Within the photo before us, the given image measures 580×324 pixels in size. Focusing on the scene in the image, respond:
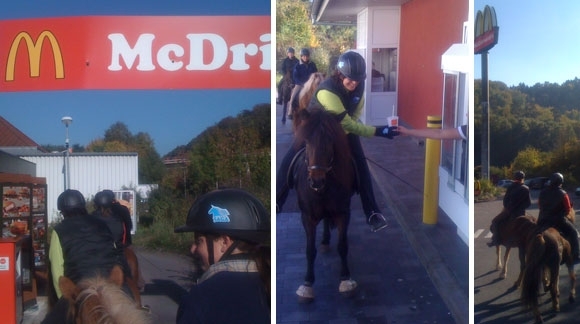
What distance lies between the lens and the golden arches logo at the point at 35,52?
3070 mm

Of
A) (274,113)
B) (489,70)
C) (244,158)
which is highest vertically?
(489,70)

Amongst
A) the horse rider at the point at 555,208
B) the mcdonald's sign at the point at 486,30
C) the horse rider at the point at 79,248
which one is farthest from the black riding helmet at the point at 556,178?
the horse rider at the point at 79,248

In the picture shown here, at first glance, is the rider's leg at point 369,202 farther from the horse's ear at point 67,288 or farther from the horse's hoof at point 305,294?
the horse's ear at point 67,288

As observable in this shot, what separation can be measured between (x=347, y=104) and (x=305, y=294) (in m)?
0.86

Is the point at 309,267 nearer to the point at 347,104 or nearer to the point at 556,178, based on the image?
the point at 347,104

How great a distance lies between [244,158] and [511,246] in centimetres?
125

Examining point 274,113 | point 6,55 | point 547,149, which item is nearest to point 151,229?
point 274,113

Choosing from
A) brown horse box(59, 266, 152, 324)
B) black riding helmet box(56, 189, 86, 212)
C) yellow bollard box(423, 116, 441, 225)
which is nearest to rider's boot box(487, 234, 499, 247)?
yellow bollard box(423, 116, 441, 225)

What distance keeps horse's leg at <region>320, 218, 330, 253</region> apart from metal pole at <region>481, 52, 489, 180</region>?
2.35 feet

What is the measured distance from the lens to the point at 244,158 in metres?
3.10

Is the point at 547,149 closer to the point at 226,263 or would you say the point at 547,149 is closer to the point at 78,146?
the point at 226,263

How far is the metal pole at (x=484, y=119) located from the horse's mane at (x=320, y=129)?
0.61 metres

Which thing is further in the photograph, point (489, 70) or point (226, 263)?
point (489, 70)

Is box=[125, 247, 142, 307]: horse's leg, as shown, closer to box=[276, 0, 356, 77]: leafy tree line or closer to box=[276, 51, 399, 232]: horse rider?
box=[276, 51, 399, 232]: horse rider
